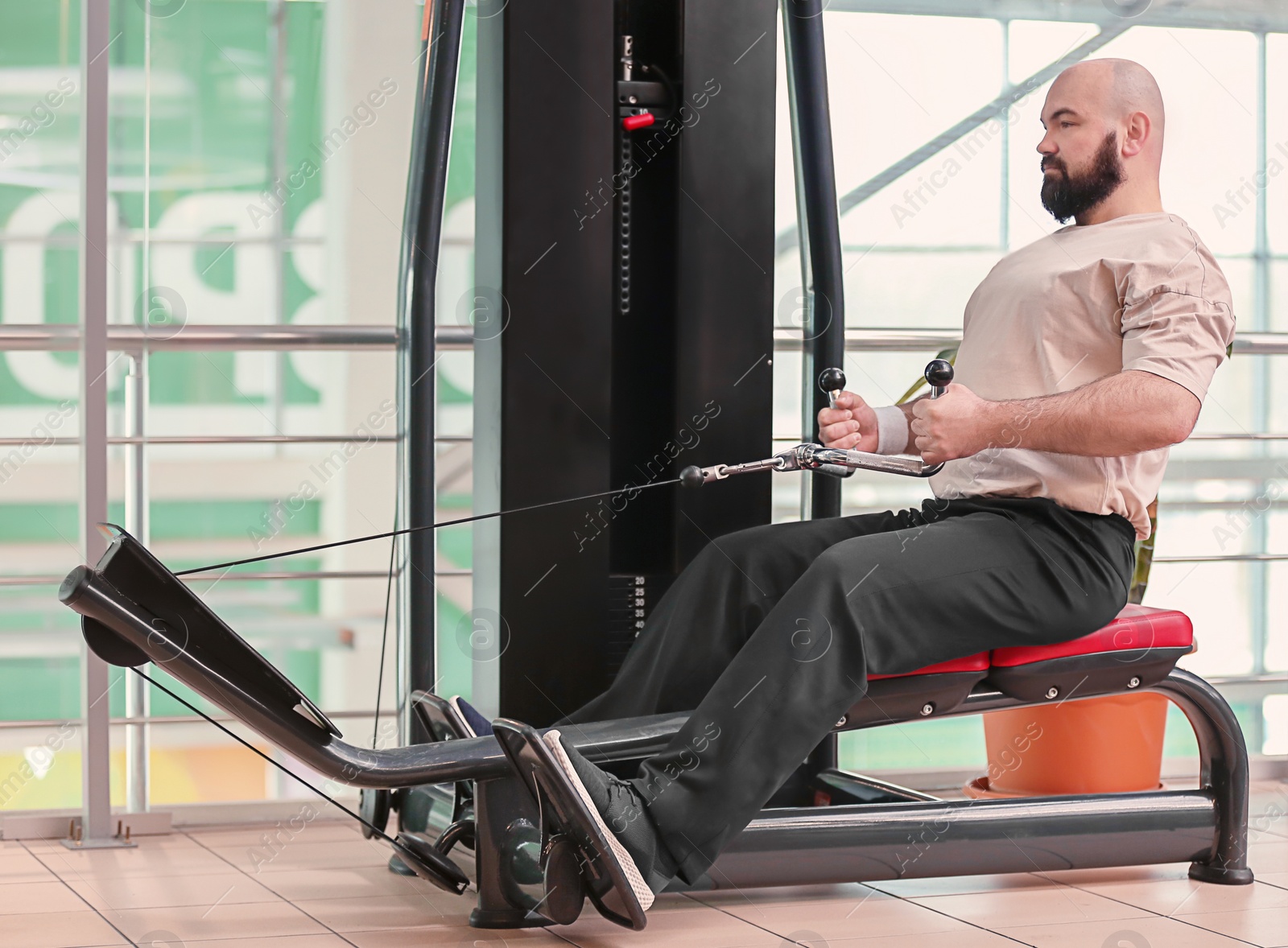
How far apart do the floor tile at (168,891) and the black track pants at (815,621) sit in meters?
0.53

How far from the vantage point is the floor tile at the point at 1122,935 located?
181cm

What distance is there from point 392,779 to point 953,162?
16.3 feet

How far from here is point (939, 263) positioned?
37.0 ft

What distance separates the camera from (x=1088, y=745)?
7.63 ft

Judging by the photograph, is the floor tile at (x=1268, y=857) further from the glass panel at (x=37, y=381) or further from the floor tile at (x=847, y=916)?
the glass panel at (x=37, y=381)

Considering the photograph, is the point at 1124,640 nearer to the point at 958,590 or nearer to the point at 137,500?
the point at 958,590

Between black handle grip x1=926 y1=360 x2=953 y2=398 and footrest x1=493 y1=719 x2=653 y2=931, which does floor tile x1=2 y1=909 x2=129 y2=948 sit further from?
black handle grip x1=926 y1=360 x2=953 y2=398

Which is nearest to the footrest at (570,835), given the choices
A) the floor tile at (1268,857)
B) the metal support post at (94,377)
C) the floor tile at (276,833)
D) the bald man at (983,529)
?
the bald man at (983,529)

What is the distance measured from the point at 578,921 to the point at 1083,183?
1.23m

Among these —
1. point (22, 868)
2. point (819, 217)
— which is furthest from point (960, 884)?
point (22, 868)

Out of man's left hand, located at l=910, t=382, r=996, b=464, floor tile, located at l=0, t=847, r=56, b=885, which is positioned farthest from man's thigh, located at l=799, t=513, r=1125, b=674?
floor tile, located at l=0, t=847, r=56, b=885

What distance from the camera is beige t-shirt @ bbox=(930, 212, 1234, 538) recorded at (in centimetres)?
190

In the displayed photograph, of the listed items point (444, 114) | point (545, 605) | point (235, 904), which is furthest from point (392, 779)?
point (444, 114)

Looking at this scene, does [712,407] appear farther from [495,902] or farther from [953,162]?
[953,162]
